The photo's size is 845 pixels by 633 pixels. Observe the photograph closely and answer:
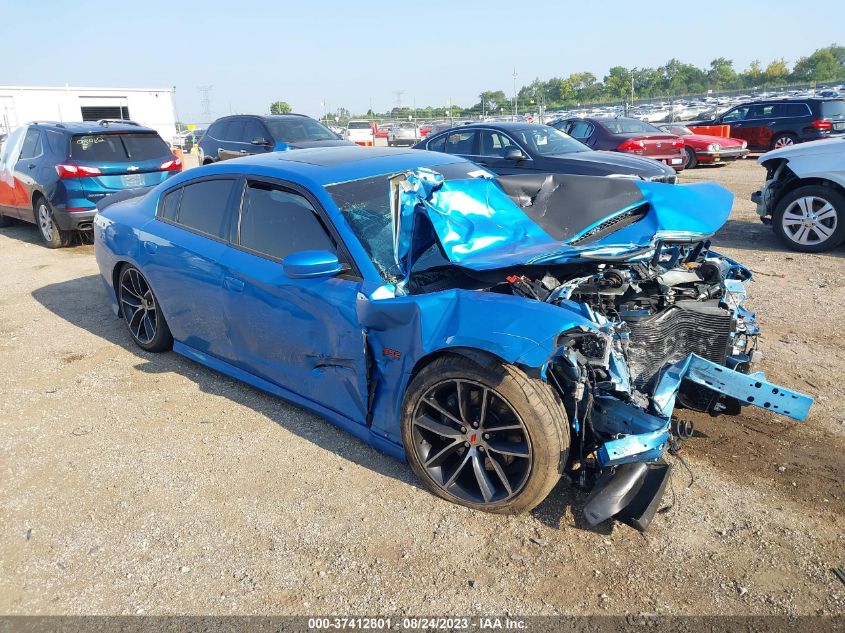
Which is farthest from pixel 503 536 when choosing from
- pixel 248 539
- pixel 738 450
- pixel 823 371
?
pixel 823 371

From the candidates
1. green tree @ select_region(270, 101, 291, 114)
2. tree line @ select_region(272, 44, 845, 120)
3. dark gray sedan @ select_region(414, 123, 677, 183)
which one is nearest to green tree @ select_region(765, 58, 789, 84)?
tree line @ select_region(272, 44, 845, 120)

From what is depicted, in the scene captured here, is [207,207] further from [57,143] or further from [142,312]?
[57,143]

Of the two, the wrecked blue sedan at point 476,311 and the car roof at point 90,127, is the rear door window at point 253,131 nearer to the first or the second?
the car roof at point 90,127

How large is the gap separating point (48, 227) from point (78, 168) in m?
1.21

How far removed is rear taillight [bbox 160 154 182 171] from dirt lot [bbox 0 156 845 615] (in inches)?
214

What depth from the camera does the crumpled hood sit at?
10.8 ft

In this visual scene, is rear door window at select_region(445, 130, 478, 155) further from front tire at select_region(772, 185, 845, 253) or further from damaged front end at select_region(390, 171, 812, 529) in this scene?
damaged front end at select_region(390, 171, 812, 529)

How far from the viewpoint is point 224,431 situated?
388 cm

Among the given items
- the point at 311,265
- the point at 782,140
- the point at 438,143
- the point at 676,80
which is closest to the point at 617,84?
the point at 676,80

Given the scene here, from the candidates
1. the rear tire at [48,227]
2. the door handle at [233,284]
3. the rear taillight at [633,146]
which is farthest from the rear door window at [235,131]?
the door handle at [233,284]

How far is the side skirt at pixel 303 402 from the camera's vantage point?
130 inches

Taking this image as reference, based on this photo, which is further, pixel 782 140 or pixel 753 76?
pixel 753 76

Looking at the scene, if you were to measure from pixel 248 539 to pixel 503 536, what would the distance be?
46.0 inches

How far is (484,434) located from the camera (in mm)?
2928
